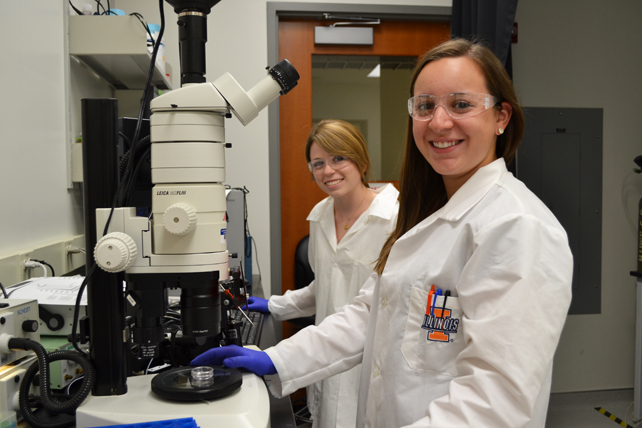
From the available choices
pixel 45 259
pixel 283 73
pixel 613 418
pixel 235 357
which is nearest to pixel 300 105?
pixel 45 259

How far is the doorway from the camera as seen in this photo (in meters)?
2.67

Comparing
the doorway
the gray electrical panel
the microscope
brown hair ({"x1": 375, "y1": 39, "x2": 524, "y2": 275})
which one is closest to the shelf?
the doorway

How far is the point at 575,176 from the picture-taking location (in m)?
2.81

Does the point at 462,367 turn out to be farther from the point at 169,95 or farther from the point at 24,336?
the point at 24,336

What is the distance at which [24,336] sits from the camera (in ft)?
2.83

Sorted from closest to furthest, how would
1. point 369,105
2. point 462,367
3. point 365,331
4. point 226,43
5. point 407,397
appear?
point 462,367 → point 407,397 → point 365,331 → point 226,43 → point 369,105

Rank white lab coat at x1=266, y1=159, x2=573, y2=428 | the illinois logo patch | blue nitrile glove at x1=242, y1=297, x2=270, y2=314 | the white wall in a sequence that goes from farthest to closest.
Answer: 1. the white wall
2. blue nitrile glove at x1=242, y1=297, x2=270, y2=314
3. the illinois logo patch
4. white lab coat at x1=266, y1=159, x2=573, y2=428

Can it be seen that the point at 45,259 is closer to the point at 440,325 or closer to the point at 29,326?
the point at 29,326

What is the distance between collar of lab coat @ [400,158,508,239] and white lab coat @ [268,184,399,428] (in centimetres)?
74

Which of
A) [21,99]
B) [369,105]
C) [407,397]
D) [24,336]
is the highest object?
[369,105]

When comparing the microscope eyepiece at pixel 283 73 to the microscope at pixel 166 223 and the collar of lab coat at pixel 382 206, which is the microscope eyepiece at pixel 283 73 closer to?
the microscope at pixel 166 223

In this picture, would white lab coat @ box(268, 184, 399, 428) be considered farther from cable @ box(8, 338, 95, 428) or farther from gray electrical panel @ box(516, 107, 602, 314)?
gray electrical panel @ box(516, 107, 602, 314)

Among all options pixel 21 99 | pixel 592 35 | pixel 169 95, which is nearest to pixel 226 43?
pixel 21 99

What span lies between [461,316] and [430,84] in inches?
16.9
